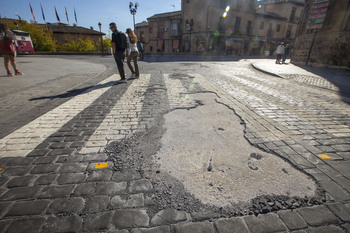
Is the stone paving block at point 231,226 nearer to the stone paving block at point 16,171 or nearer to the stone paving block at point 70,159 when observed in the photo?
the stone paving block at point 70,159

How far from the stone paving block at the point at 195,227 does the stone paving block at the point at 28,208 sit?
1.20 meters

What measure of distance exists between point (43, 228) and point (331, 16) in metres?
19.0

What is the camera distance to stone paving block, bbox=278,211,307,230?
4.27ft

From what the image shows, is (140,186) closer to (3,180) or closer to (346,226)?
(3,180)

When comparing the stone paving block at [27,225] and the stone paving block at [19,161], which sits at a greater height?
the stone paving block at [19,161]

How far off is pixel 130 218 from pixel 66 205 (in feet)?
2.05

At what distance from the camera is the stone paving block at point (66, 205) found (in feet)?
4.63

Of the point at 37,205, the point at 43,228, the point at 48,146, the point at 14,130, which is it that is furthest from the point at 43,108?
the point at 43,228

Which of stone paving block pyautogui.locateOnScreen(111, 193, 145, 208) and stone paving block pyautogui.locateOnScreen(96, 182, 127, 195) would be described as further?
stone paving block pyautogui.locateOnScreen(96, 182, 127, 195)

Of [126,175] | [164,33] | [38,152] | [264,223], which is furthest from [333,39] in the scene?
[164,33]

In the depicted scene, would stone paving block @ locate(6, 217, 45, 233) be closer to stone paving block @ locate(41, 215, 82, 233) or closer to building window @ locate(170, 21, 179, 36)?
stone paving block @ locate(41, 215, 82, 233)

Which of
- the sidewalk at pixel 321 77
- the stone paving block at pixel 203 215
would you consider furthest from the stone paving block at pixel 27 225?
the sidewalk at pixel 321 77

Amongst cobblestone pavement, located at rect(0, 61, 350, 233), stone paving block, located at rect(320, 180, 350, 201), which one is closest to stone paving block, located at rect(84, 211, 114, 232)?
cobblestone pavement, located at rect(0, 61, 350, 233)

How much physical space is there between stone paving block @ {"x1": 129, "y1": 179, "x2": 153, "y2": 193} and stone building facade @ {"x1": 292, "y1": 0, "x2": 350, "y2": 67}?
53.7ft
